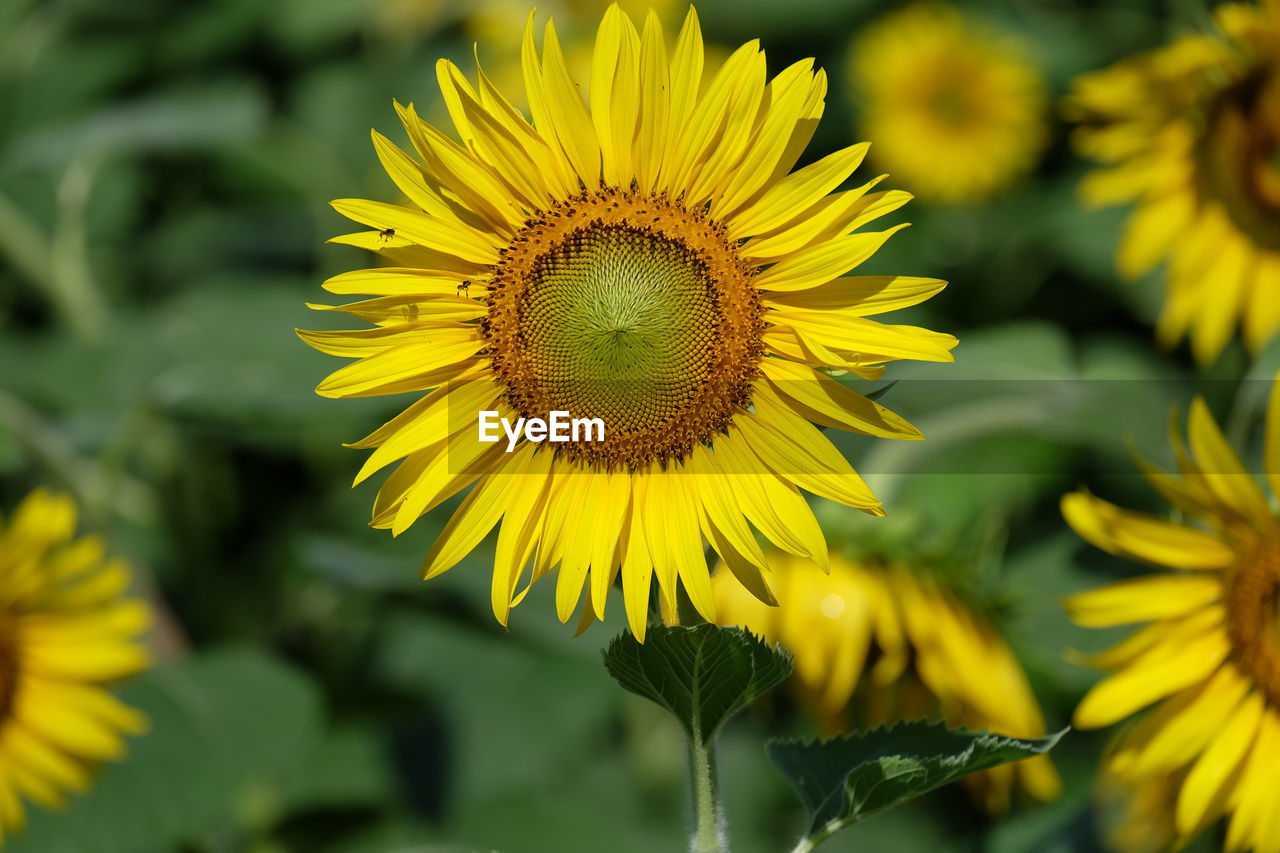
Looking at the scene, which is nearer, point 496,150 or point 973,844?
point 496,150

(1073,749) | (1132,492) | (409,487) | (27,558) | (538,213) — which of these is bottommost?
(1073,749)

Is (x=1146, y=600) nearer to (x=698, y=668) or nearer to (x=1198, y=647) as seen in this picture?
(x=1198, y=647)

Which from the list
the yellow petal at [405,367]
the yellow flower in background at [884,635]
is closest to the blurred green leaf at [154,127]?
the yellow petal at [405,367]

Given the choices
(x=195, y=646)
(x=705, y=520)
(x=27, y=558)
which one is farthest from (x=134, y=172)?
(x=705, y=520)

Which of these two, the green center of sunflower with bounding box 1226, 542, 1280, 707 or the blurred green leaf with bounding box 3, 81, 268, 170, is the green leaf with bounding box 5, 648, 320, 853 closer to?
the blurred green leaf with bounding box 3, 81, 268, 170

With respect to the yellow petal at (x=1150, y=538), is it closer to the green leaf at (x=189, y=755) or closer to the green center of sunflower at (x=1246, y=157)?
the green center of sunflower at (x=1246, y=157)

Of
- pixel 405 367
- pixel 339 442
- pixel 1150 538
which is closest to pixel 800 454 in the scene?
pixel 405 367

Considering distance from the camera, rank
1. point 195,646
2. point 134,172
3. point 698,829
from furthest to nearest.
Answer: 1. point 134,172
2. point 195,646
3. point 698,829

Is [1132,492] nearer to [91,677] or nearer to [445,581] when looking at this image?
[445,581]
